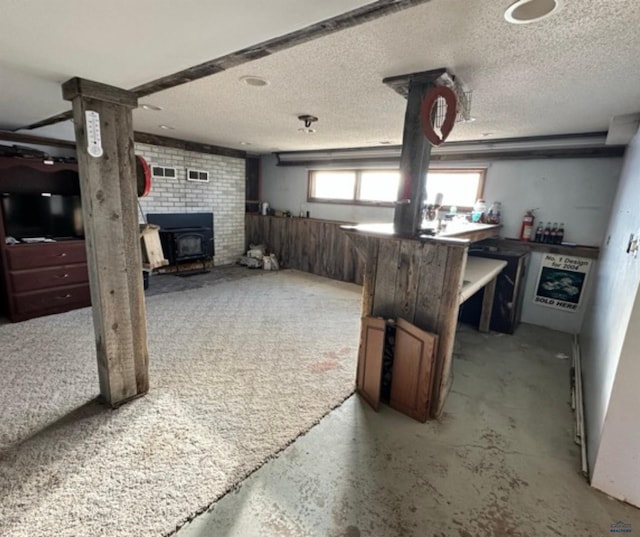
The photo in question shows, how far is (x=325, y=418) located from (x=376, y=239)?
1.28 meters

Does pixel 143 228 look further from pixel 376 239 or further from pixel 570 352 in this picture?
pixel 570 352

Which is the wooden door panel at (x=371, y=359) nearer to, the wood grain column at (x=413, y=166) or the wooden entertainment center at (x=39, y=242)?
the wood grain column at (x=413, y=166)

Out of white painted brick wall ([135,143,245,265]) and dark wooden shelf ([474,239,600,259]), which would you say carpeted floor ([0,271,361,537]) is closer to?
dark wooden shelf ([474,239,600,259])

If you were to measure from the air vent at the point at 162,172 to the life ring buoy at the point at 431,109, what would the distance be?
4624 mm

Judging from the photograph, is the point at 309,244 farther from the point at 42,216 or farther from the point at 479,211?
the point at 42,216

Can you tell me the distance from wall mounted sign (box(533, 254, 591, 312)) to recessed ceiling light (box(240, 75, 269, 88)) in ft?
12.0

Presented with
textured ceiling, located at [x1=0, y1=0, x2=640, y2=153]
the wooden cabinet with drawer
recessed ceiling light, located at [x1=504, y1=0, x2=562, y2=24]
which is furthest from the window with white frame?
the wooden cabinet with drawer

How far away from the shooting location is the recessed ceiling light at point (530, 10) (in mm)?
1195

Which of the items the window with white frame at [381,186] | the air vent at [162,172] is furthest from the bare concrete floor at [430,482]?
the air vent at [162,172]

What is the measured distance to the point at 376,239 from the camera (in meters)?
2.32

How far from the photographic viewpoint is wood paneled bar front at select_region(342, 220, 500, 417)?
203 centimetres

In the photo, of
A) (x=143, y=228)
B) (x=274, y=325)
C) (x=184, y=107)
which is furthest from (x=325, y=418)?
(x=143, y=228)

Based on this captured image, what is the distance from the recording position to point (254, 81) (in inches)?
87.9

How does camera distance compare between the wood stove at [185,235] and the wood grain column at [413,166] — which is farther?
the wood stove at [185,235]
